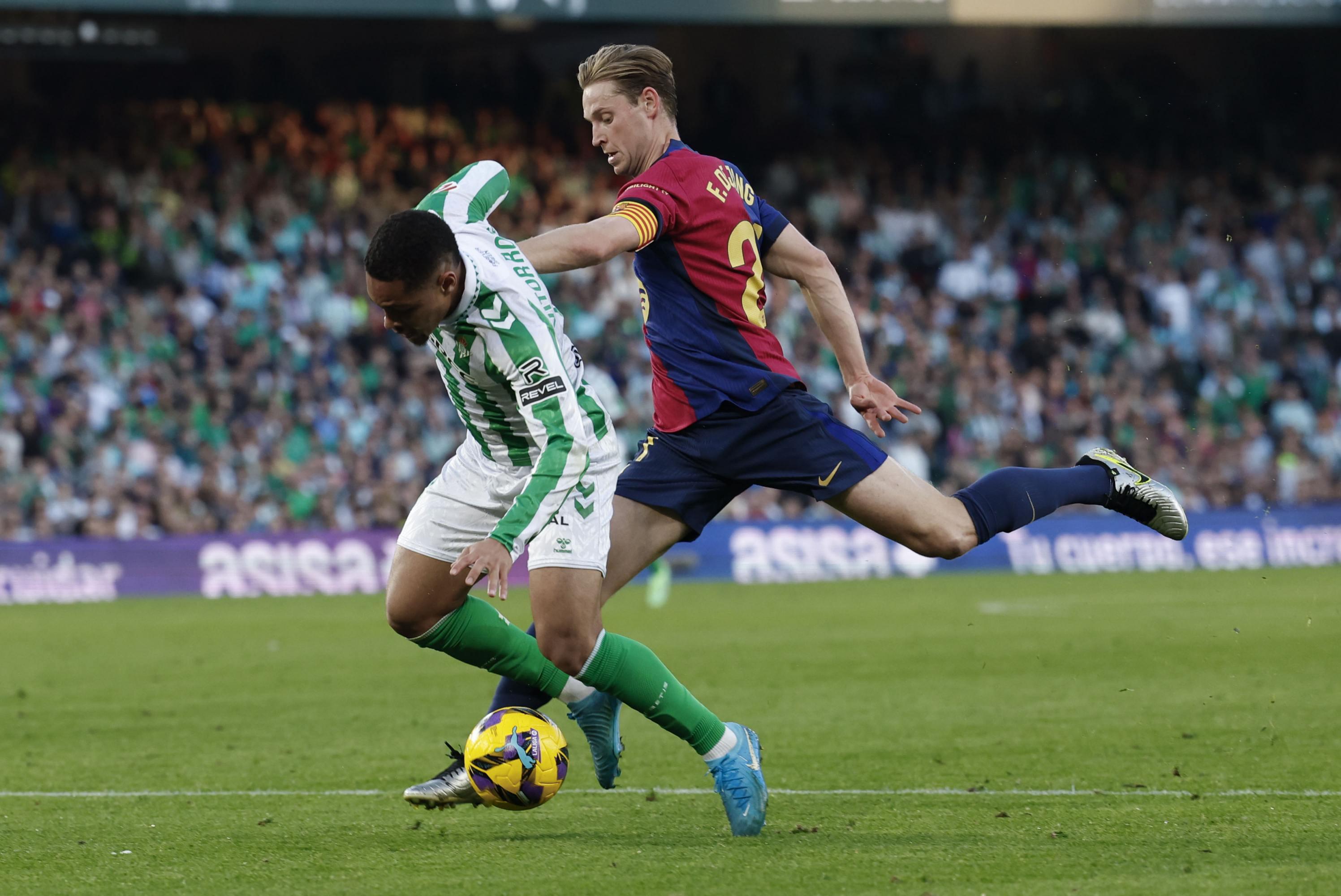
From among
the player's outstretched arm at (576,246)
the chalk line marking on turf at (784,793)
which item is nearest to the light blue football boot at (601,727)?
the chalk line marking on turf at (784,793)

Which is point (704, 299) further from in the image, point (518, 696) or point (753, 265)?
point (518, 696)

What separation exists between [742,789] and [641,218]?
1802mm

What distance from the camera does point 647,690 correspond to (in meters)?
5.20

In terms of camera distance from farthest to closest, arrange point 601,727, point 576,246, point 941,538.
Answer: point 601,727 → point 941,538 → point 576,246

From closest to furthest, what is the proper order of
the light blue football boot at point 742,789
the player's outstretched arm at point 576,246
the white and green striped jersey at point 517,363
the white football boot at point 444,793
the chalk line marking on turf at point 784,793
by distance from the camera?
the white and green striped jersey at point 517,363 < the player's outstretched arm at point 576,246 < the light blue football boot at point 742,789 < the white football boot at point 444,793 < the chalk line marking on turf at point 784,793

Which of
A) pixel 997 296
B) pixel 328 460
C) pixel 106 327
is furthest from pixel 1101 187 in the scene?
pixel 106 327

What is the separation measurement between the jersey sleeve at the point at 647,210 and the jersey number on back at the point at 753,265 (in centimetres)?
25

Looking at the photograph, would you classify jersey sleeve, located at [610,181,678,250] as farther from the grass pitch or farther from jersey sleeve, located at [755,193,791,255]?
the grass pitch

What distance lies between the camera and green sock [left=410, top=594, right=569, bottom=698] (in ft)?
17.9

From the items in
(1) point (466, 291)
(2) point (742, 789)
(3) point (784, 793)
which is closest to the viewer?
(1) point (466, 291)

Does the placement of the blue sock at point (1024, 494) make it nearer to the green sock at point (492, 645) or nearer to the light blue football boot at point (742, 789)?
the light blue football boot at point (742, 789)

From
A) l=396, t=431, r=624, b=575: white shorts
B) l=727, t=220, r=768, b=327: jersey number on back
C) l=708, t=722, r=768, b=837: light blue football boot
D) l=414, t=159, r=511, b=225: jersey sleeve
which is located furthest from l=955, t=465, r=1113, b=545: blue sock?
l=414, t=159, r=511, b=225: jersey sleeve

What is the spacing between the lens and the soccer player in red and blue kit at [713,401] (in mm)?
5457

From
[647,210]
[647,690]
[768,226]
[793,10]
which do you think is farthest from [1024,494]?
[793,10]
